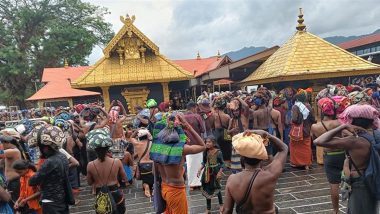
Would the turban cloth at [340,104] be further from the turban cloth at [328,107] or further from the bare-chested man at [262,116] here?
the bare-chested man at [262,116]

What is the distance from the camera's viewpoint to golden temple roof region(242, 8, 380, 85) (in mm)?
9875

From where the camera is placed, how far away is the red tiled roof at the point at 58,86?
2227 cm

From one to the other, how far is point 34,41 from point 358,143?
2961cm

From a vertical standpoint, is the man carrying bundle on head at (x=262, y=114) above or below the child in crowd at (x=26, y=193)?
above

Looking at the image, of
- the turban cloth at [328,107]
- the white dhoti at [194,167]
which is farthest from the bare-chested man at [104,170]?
the turban cloth at [328,107]

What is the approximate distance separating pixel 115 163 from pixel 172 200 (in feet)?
2.88

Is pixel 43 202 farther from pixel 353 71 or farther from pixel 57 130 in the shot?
pixel 353 71

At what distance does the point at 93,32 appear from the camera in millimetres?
33031

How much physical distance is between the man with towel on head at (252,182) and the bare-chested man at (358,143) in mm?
813

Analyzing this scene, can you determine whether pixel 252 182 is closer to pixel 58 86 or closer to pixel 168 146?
pixel 168 146

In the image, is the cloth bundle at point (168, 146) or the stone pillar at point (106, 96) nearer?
the cloth bundle at point (168, 146)

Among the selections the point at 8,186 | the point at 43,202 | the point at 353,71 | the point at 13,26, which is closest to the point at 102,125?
the point at 8,186

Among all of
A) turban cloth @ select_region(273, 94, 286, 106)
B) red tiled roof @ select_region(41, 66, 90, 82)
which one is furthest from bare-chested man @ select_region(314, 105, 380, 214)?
red tiled roof @ select_region(41, 66, 90, 82)

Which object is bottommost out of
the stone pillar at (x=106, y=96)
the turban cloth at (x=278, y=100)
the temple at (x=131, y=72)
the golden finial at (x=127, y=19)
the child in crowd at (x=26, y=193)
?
the child in crowd at (x=26, y=193)
